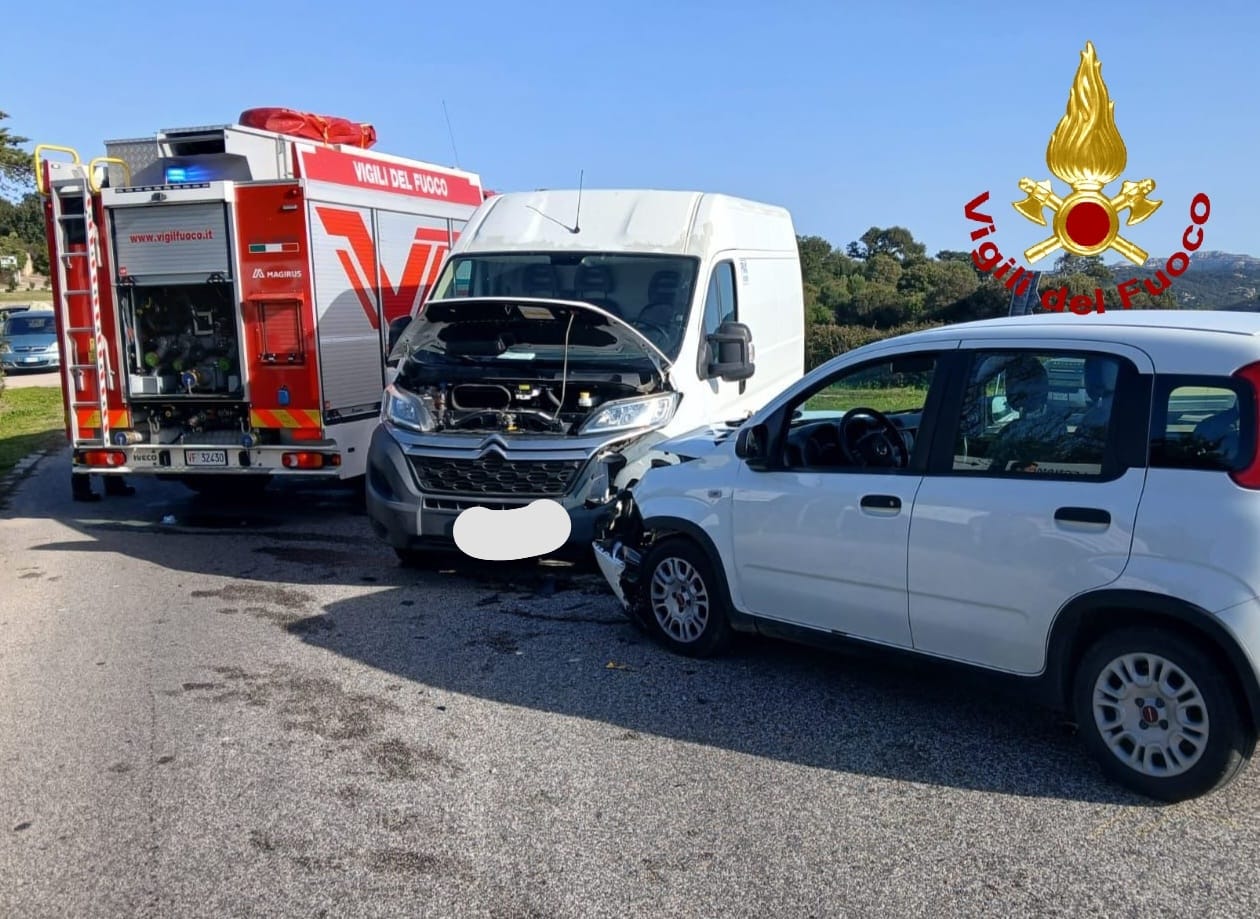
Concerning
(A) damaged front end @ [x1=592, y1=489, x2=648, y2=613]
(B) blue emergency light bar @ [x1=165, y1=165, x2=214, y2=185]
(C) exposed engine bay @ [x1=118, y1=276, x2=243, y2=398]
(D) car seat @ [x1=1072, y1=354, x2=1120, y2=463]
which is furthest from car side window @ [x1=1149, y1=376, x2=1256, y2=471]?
(B) blue emergency light bar @ [x1=165, y1=165, x2=214, y2=185]

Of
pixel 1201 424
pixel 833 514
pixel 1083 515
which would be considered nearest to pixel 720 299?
pixel 833 514

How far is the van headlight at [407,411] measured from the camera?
8047 mm

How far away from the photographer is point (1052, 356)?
15.9 feet

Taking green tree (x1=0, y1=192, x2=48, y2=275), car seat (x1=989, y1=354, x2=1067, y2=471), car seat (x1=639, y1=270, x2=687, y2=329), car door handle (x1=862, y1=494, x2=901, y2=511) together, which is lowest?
car door handle (x1=862, y1=494, x2=901, y2=511)

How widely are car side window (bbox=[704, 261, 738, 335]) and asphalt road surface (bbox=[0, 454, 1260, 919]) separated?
100 inches

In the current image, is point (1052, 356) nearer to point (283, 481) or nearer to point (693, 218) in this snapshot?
point (693, 218)

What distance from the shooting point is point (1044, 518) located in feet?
15.1

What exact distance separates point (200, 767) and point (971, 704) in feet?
11.7

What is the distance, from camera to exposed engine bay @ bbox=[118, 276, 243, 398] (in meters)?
10.5

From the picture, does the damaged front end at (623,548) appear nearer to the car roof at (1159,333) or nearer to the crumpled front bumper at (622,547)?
the crumpled front bumper at (622,547)

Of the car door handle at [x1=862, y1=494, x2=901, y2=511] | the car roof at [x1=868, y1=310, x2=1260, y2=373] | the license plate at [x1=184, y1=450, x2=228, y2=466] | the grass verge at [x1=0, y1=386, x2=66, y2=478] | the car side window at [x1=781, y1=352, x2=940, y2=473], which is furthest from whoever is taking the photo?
the grass verge at [x1=0, y1=386, x2=66, y2=478]

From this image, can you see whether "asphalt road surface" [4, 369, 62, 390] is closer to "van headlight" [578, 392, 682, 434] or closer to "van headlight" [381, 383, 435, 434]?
"van headlight" [381, 383, 435, 434]

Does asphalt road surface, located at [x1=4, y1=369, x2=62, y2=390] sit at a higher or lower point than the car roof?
lower

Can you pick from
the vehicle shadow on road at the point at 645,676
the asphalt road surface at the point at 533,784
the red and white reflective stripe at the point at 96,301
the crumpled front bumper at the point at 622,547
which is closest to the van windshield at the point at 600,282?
the crumpled front bumper at the point at 622,547
